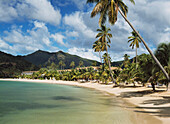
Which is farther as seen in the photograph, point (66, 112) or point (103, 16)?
point (103, 16)

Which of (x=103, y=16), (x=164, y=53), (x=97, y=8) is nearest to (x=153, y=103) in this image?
(x=164, y=53)

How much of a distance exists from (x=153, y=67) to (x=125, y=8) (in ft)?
27.7

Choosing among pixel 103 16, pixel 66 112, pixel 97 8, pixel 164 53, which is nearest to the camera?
→ pixel 66 112

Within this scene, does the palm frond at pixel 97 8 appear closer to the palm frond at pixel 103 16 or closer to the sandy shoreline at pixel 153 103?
the palm frond at pixel 103 16

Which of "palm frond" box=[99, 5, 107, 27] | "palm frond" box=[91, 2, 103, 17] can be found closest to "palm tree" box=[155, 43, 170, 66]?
"palm frond" box=[99, 5, 107, 27]

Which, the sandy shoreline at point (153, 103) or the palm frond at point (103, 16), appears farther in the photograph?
the palm frond at point (103, 16)

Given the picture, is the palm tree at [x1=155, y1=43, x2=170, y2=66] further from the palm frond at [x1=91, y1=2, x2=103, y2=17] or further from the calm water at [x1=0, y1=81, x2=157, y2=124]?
the palm frond at [x1=91, y1=2, x2=103, y2=17]

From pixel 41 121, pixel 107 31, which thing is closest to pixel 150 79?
pixel 41 121

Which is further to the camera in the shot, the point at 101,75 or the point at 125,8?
the point at 101,75

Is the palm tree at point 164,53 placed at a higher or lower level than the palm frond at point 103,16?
lower

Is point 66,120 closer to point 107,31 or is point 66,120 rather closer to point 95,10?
point 95,10

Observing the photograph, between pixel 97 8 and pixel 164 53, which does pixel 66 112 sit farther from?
pixel 164 53

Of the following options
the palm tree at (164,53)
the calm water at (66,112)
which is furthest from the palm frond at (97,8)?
the calm water at (66,112)

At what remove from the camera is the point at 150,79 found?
2222cm
